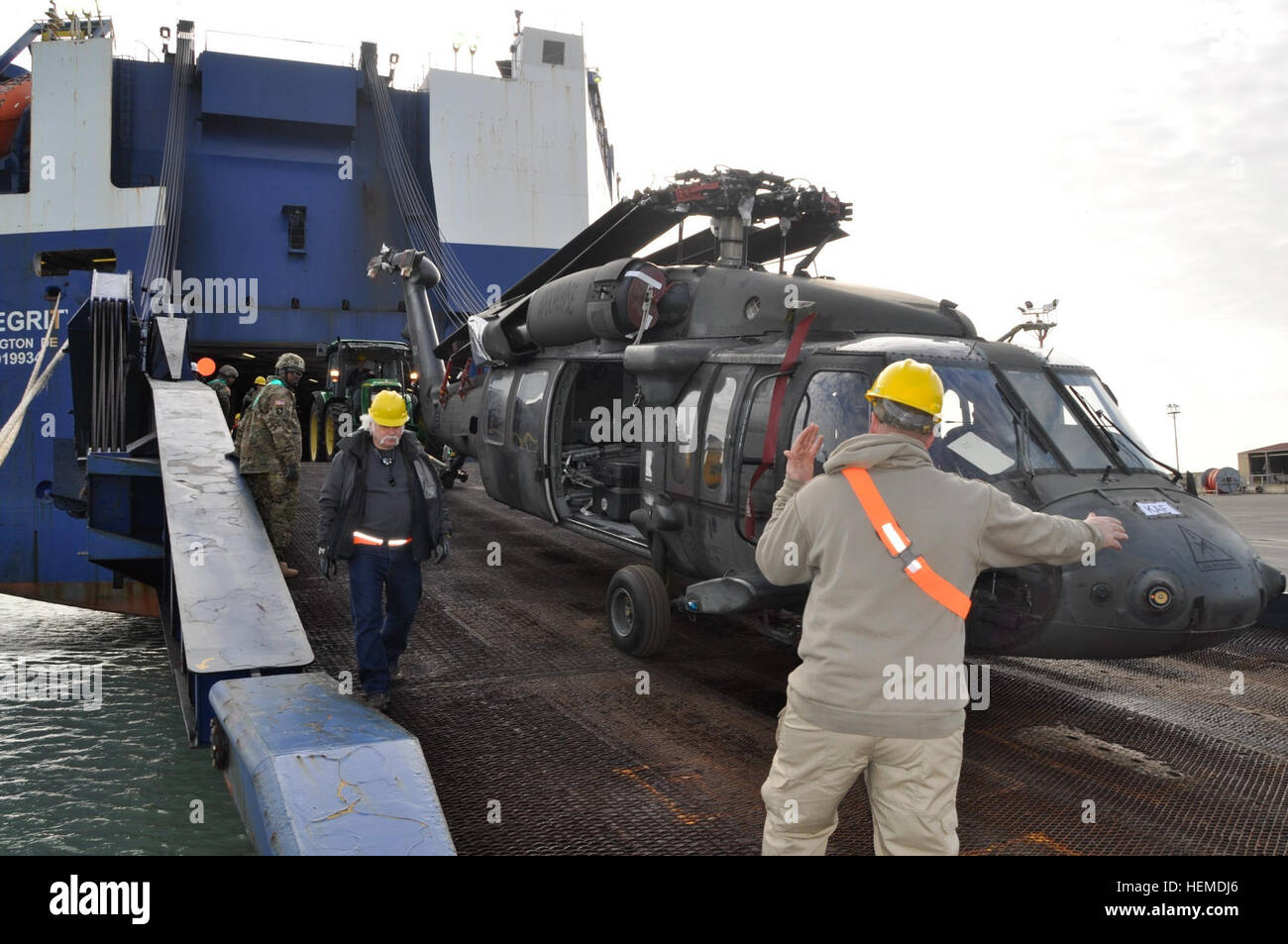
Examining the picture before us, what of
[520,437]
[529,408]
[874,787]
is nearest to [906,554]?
[874,787]

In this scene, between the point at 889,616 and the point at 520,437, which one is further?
the point at 520,437

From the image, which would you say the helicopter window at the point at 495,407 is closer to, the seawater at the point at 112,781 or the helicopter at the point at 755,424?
the helicopter at the point at 755,424

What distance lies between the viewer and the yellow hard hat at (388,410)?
5750 mm

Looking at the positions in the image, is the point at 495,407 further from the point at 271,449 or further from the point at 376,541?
the point at 376,541

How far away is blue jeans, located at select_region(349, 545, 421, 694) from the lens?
569cm

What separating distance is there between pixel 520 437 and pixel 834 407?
4.40 m

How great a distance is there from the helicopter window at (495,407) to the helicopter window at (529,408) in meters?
0.31

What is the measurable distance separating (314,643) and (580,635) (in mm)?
2119

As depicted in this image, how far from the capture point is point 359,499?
18.7ft

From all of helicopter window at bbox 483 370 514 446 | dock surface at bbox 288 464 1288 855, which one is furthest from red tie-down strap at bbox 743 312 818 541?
helicopter window at bbox 483 370 514 446

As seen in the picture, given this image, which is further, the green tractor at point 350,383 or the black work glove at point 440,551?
the green tractor at point 350,383

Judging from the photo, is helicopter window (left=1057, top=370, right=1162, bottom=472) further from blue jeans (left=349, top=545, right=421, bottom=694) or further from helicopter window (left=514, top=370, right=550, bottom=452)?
helicopter window (left=514, top=370, right=550, bottom=452)

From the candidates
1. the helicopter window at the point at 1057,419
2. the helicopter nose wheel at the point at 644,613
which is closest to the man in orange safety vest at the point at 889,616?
the helicopter window at the point at 1057,419

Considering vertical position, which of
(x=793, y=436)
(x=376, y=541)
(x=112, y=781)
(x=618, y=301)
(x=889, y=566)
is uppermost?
(x=618, y=301)
